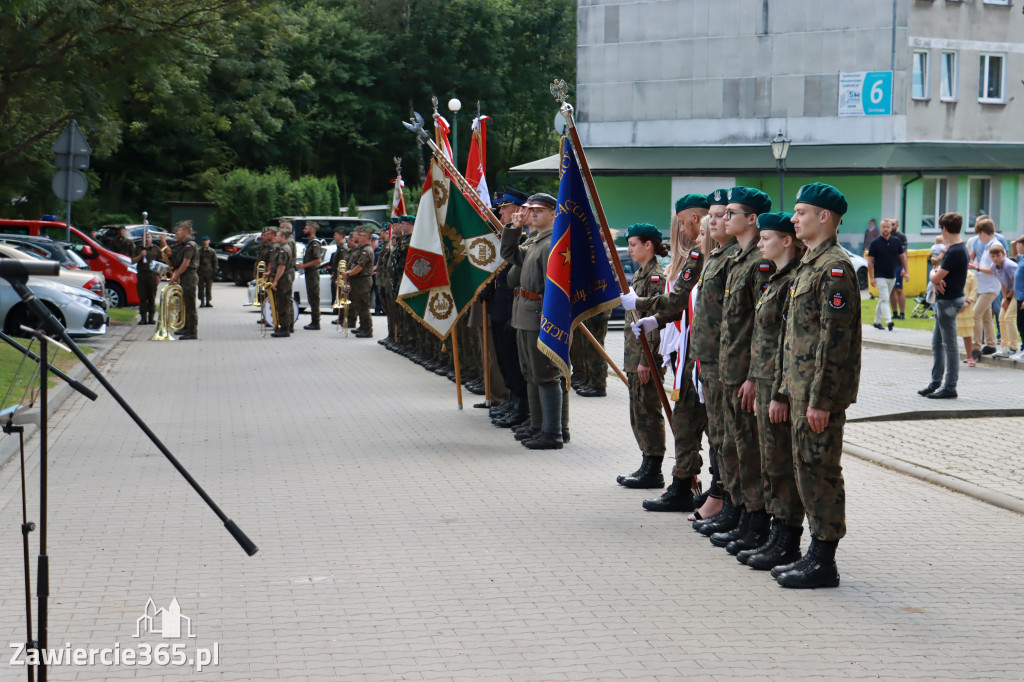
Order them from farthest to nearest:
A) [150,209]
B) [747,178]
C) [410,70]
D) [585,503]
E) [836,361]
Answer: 1. [410,70]
2. [150,209]
3. [747,178]
4. [585,503]
5. [836,361]

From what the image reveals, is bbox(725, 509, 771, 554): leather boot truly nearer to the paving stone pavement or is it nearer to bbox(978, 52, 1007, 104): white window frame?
the paving stone pavement

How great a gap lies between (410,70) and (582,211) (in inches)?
2508

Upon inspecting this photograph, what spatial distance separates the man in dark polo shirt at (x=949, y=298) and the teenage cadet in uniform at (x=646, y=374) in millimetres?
5960

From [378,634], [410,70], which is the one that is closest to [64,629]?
[378,634]

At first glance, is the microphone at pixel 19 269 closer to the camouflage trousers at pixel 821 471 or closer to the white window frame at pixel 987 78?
the camouflage trousers at pixel 821 471

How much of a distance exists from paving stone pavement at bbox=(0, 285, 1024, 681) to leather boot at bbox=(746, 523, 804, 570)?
0.07m

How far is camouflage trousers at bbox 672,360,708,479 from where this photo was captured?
817 cm

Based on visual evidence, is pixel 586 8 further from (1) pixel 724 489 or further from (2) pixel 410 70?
(1) pixel 724 489

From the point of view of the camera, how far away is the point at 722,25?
46.3 meters

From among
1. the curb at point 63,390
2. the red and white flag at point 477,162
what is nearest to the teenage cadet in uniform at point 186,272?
the curb at point 63,390

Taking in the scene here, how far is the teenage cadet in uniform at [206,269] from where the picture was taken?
30.6 metres

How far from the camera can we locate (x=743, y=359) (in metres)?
7.12

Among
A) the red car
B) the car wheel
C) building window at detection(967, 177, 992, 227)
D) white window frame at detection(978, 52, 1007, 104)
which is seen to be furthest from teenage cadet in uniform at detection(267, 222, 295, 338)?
white window frame at detection(978, 52, 1007, 104)

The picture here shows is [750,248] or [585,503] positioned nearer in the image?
[750,248]
